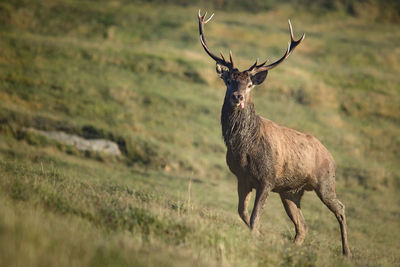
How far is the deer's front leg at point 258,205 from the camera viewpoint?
8.49 m

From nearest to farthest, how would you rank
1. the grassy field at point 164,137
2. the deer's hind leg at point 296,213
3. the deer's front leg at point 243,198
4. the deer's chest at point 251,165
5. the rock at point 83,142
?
1. the grassy field at point 164,137
2. the deer's chest at point 251,165
3. the deer's front leg at point 243,198
4. the deer's hind leg at point 296,213
5. the rock at point 83,142

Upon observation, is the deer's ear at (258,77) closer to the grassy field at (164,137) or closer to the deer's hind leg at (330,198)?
the deer's hind leg at (330,198)

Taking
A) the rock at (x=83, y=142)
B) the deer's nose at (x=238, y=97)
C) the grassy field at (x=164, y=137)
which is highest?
the deer's nose at (x=238, y=97)

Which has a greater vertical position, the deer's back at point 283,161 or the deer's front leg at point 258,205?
the deer's back at point 283,161

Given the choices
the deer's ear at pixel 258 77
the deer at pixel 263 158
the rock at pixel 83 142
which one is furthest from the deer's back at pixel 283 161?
the rock at pixel 83 142

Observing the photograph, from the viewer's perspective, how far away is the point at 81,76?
28.4 m

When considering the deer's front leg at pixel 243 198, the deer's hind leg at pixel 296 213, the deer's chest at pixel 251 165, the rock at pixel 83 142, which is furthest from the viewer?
the rock at pixel 83 142

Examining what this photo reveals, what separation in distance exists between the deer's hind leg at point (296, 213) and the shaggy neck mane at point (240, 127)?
1.60m

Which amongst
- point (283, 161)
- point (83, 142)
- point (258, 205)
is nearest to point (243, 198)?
point (258, 205)

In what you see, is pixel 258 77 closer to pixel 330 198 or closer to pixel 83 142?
pixel 330 198

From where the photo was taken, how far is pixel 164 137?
22.8m

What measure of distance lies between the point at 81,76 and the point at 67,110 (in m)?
5.66

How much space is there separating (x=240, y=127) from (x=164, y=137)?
13680 mm

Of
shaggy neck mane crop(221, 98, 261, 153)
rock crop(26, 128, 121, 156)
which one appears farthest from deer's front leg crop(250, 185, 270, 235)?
rock crop(26, 128, 121, 156)
